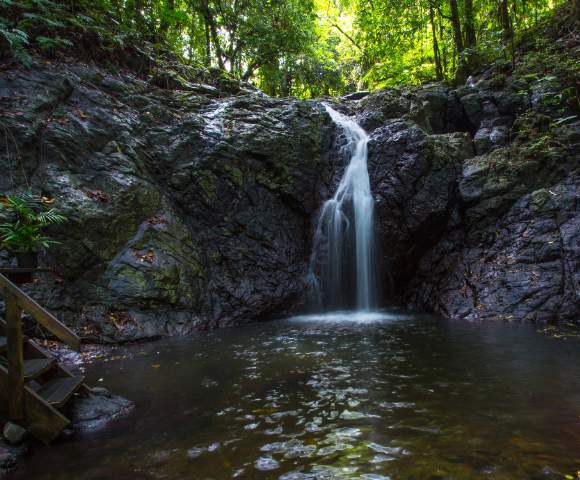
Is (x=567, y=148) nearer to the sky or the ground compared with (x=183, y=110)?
nearer to the ground

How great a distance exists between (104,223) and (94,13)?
24.1 ft

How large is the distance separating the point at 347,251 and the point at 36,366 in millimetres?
8519

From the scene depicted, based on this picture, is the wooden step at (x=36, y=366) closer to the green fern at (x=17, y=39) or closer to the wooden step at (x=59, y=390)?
the wooden step at (x=59, y=390)

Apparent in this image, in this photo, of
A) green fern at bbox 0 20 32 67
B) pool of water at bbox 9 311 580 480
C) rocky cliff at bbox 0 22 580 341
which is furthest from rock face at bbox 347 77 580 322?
green fern at bbox 0 20 32 67

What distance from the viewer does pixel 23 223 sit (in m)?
6.25

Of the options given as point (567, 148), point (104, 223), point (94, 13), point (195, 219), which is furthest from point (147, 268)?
point (567, 148)

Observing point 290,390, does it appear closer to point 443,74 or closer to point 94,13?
point 94,13

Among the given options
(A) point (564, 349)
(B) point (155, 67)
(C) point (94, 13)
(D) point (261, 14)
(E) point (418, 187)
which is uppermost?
(D) point (261, 14)

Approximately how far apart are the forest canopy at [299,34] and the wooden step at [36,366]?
31.1ft

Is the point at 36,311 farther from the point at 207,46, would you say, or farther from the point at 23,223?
Result: the point at 207,46

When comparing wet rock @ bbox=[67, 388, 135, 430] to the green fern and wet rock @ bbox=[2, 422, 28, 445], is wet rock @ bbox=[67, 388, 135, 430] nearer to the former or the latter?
wet rock @ bbox=[2, 422, 28, 445]

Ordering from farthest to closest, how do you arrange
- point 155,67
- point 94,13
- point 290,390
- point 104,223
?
point 155,67
point 94,13
point 104,223
point 290,390

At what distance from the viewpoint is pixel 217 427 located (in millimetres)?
3504

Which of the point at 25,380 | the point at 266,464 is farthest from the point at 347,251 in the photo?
the point at 25,380
